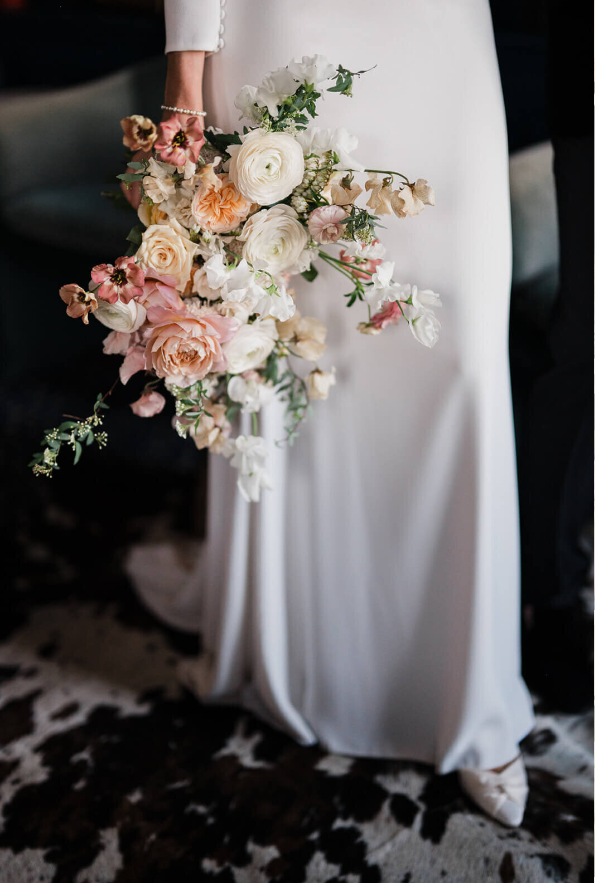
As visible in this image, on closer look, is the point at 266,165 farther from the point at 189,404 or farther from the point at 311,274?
the point at 189,404

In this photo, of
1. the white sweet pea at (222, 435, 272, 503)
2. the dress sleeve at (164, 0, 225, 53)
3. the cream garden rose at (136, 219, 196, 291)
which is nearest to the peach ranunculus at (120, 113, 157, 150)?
the cream garden rose at (136, 219, 196, 291)

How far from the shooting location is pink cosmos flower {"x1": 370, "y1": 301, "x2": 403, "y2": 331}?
918mm

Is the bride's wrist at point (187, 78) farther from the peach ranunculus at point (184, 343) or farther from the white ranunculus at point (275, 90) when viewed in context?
the peach ranunculus at point (184, 343)

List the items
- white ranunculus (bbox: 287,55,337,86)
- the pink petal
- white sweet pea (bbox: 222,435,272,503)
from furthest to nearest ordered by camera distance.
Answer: white sweet pea (bbox: 222,435,272,503), the pink petal, white ranunculus (bbox: 287,55,337,86)

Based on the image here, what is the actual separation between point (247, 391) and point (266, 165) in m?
0.34

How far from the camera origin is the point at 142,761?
1.25 m

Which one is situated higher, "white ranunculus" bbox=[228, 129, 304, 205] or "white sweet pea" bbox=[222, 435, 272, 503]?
"white ranunculus" bbox=[228, 129, 304, 205]

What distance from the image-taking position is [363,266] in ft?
3.10

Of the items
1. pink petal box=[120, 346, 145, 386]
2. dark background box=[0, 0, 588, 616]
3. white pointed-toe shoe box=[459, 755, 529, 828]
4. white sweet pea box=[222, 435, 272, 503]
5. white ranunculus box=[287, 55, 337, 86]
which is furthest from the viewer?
dark background box=[0, 0, 588, 616]

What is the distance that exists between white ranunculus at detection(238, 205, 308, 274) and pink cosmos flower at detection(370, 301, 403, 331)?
0.50 feet

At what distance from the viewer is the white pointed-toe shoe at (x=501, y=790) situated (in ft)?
3.61

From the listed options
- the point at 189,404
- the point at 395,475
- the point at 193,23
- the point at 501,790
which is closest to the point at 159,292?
the point at 189,404

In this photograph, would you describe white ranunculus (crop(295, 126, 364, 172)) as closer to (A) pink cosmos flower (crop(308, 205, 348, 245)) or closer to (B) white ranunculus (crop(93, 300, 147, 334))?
(A) pink cosmos flower (crop(308, 205, 348, 245))

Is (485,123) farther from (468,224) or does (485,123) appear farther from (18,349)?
(18,349)
